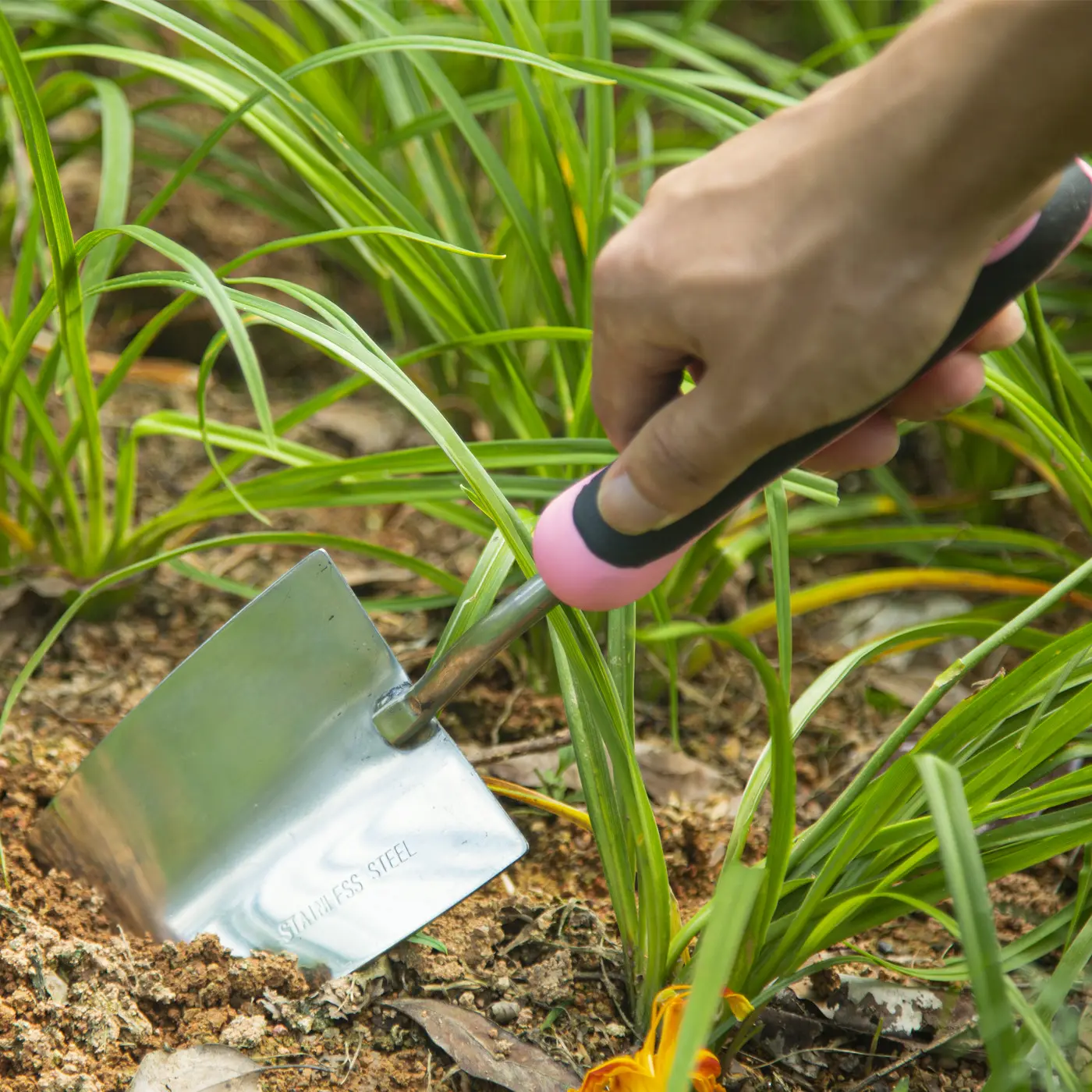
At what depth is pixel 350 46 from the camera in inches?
35.9

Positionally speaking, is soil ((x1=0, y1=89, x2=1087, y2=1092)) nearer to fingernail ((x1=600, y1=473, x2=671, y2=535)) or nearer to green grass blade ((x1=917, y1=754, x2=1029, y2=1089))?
green grass blade ((x1=917, y1=754, x2=1029, y2=1089))

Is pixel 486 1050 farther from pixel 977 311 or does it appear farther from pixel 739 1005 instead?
pixel 977 311

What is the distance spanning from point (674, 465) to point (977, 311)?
0.19m

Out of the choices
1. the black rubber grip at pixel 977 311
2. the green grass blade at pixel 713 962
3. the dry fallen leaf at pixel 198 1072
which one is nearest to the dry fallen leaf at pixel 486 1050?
the dry fallen leaf at pixel 198 1072

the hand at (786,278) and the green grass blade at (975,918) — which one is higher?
the hand at (786,278)

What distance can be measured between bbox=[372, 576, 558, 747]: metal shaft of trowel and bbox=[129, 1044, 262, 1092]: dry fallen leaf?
25 cm

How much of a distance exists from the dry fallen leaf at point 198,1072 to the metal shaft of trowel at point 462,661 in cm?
25

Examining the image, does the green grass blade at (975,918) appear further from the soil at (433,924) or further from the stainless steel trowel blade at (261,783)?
the stainless steel trowel blade at (261,783)

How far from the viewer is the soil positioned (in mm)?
761

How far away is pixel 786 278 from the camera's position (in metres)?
0.47

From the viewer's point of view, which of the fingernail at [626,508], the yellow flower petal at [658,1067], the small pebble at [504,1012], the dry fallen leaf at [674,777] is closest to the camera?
the fingernail at [626,508]

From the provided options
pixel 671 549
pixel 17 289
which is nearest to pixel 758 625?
pixel 671 549

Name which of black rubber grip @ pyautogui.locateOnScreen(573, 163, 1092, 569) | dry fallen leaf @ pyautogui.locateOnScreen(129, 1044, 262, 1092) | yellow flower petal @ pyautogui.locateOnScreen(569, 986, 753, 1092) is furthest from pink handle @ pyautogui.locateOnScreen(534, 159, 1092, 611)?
dry fallen leaf @ pyautogui.locateOnScreen(129, 1044, 262, 1092)

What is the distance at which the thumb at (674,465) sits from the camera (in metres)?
0.51
